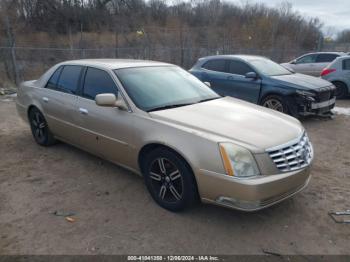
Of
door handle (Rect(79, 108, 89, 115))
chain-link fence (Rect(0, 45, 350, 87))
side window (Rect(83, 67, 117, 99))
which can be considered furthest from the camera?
chain-link fence (Rect(0, 45, 350, 87))

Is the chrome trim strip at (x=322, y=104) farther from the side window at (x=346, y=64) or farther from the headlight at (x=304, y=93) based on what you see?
the side window at (x=346, y=64)

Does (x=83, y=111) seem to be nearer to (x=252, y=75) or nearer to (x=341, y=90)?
(x=252, y=75)

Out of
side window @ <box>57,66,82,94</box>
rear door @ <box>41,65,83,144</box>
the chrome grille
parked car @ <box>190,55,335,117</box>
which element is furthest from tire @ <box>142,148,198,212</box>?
parked car @ <box>190,55,335,117</box>

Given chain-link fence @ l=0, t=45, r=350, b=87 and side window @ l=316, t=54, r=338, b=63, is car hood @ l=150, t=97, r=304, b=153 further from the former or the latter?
side window @ l=316, t=54, r=338, b=63

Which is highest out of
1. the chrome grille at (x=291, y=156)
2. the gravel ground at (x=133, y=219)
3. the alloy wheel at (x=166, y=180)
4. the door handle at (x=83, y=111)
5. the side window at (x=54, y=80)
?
the side window at (x=54, y=80)

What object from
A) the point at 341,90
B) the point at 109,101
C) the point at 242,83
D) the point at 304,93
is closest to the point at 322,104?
the point at 304,93

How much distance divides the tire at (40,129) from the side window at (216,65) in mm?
4928

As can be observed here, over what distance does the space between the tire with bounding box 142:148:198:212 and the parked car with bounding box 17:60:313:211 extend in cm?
1

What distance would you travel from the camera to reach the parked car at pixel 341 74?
10.2m

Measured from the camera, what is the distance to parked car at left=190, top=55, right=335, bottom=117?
717 centimetres

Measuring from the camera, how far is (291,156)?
3.11 m

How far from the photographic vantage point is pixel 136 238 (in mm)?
3025

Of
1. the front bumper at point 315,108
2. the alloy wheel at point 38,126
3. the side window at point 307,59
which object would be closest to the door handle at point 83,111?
the alloy wheel at point 38,126

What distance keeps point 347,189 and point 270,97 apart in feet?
12.6
